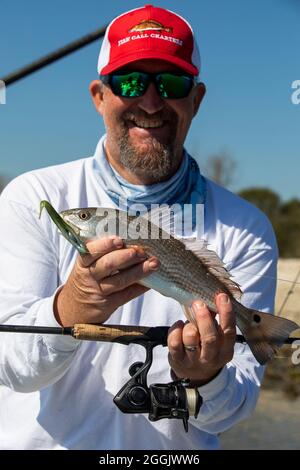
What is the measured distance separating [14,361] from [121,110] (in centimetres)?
93

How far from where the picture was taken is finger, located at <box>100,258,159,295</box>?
1.93 m

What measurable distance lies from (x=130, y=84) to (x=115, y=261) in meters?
0.98

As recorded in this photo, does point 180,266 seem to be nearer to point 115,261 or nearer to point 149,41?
point 115,261

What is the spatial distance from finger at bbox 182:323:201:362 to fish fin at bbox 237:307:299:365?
126 millimetres

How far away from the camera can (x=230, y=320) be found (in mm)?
2105

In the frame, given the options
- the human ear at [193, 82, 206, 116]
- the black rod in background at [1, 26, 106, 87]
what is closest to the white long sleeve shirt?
the human ear at [193, 82, 206, 116]

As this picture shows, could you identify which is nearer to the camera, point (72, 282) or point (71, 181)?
point (72, 282)

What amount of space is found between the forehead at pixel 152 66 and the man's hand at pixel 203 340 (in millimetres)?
970

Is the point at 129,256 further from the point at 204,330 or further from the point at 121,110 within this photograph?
the point at 121,110

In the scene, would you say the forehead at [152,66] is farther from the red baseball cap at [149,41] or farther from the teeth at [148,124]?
the teeth at [148,124]

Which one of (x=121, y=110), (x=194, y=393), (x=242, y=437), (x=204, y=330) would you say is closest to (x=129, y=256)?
(x=204, y=330)

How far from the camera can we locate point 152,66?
8.91ft

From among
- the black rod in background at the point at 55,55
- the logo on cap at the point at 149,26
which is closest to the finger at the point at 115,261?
the logo on cap at the point at 149,26

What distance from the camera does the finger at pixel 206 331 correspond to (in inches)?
81.5
